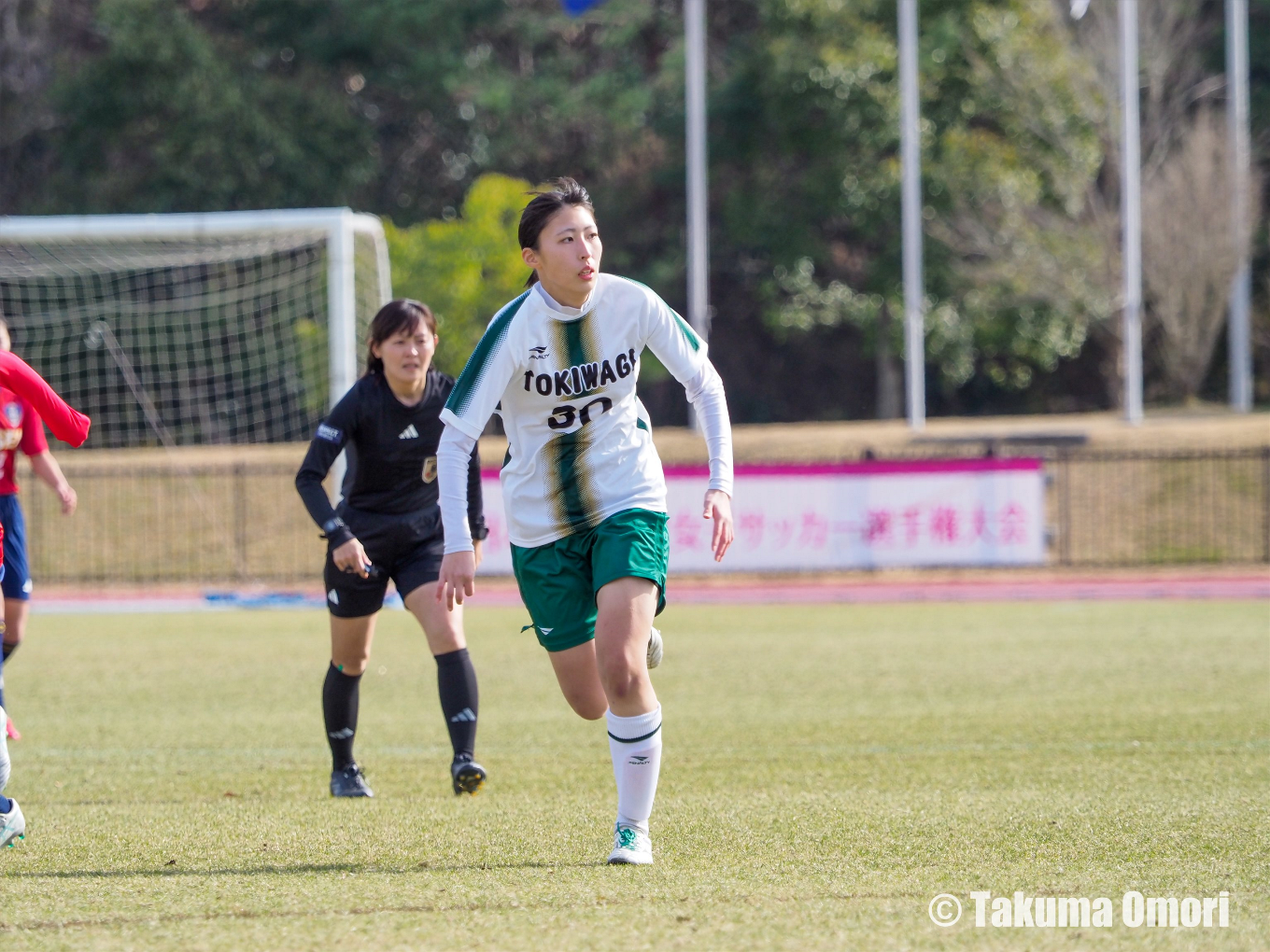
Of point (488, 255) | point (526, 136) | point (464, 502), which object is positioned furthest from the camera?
point (526, 136)

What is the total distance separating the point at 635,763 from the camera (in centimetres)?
471

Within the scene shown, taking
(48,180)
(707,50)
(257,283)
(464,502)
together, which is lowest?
(464,502)

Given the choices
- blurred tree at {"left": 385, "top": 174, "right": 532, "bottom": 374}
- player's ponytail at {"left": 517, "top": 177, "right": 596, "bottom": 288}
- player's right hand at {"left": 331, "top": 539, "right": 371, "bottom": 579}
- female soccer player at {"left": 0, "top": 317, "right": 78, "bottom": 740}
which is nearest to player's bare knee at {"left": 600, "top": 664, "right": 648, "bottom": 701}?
player's ponytail at {"left": 517, "top": 177, "right": 596, "bottom": 288}

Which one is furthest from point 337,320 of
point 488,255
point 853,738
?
point 488,255

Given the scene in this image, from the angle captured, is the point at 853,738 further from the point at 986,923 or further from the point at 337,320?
the point at 337,320

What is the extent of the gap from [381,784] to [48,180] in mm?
32312

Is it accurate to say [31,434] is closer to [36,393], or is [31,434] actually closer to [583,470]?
[36,393]

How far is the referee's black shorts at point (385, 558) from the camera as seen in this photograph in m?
6.28

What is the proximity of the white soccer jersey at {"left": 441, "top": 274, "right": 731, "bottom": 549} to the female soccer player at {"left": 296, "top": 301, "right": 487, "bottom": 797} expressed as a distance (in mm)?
1332

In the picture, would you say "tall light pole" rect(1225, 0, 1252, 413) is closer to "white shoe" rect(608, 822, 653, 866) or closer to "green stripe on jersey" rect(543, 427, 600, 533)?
"green stripe on jersey" rect(543, 427, 600, 533)

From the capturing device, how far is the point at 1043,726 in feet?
26.2

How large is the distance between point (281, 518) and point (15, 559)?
15706mm

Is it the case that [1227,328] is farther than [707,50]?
No

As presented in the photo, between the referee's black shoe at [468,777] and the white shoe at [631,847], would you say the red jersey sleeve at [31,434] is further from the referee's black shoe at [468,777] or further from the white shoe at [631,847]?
the white shoe at [631,847]
